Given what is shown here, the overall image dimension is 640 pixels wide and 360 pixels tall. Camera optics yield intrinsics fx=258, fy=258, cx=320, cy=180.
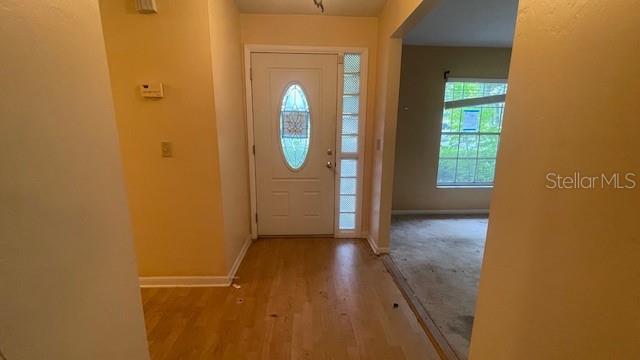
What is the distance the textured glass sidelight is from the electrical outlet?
122 cm

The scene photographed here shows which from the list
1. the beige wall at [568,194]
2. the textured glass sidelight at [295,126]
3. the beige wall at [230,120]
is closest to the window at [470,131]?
the textured glass sidelight at [295,126]

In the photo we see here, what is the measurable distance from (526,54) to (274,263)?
2.42 metres

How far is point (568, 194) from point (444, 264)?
2079mm

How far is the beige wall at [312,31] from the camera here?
2672mm

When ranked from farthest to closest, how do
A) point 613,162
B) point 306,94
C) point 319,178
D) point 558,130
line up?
point 319,178, point 306,94, point 558,130, point 613,162

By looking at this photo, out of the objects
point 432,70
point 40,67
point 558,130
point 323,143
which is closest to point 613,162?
point 558,130

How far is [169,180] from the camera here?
2.02 metres

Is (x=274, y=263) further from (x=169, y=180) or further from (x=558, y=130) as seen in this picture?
(x=558, y=130)

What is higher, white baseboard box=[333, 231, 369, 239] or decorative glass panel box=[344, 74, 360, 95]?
decorative glass panel box=[344, 74, 360, 95]

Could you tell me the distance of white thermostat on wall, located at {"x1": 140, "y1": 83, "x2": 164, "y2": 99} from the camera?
1.87 meters

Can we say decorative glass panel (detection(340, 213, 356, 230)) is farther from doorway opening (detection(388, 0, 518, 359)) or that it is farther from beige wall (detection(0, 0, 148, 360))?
beige wall (detection(0, 0, 148, 360))

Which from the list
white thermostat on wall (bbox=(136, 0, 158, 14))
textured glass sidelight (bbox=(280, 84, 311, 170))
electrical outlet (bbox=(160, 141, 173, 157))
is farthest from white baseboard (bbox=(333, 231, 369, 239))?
white thermostat on wall (bbox=(136, 0, 158, 14))

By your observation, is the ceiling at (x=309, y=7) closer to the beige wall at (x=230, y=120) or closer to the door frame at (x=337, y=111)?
the beige wall at (x=230, y=120)

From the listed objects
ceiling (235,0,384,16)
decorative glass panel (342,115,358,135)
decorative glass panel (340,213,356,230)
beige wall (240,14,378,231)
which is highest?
ceiling (235,0,384,16)
